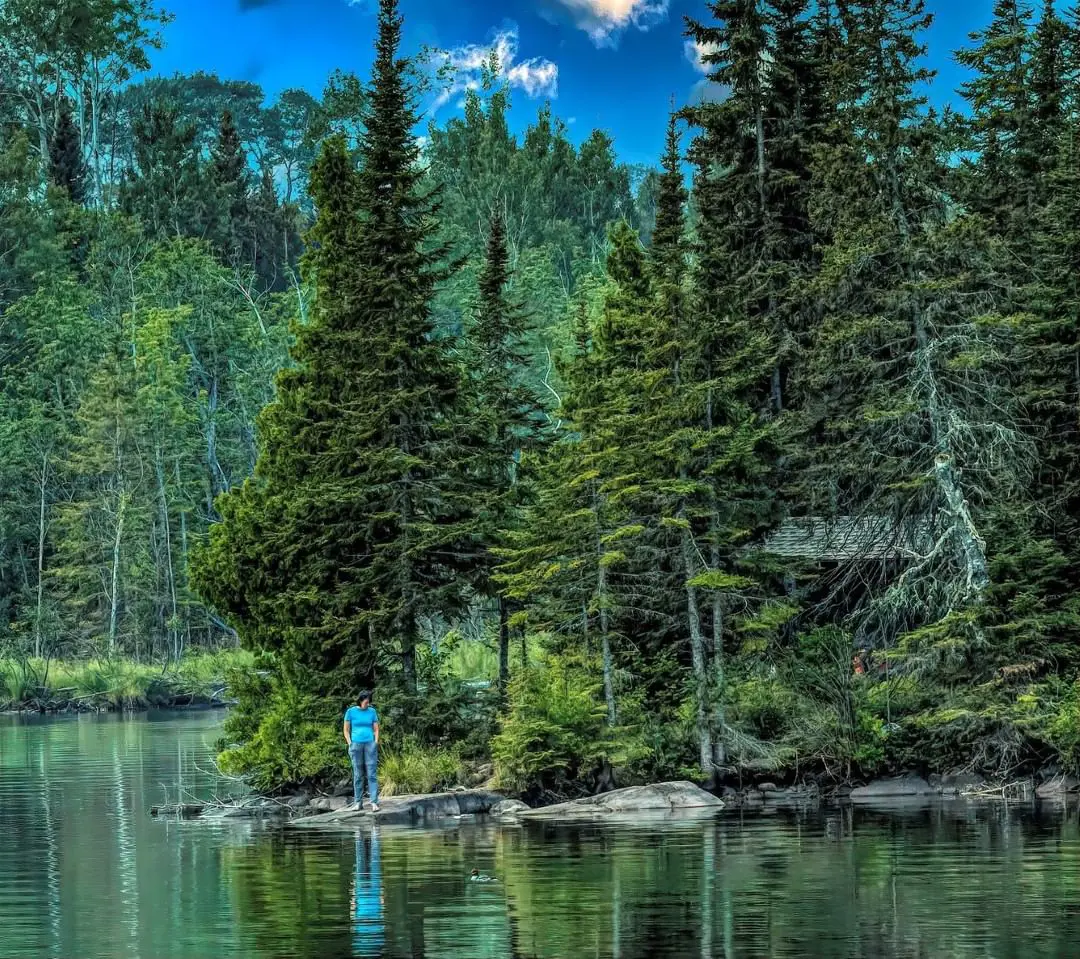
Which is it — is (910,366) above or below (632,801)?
above

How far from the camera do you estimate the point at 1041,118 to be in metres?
41.8

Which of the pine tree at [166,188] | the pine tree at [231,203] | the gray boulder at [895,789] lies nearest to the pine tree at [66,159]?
the pine tree at [166,188]

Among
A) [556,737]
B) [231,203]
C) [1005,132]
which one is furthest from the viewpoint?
[231,203]

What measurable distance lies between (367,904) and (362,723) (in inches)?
415

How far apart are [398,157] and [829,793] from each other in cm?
1479

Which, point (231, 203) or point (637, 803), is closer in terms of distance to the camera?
point (637, 803)

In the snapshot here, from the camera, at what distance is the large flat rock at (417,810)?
96.0 feet

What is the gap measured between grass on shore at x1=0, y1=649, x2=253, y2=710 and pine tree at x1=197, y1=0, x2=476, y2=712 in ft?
118

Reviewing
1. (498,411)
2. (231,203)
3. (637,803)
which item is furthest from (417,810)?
(231,203)

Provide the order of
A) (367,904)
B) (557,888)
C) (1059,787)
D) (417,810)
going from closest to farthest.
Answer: (367,904), (557,888), (417,810), (1059,787)

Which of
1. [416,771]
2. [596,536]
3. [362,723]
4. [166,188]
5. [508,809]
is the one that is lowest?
[508,809]

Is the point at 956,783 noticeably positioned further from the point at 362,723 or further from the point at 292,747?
the point at 292,747

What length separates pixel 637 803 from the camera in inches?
1179

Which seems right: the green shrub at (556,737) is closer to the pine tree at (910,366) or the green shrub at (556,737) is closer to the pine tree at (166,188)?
the pine tree at (910,366)
